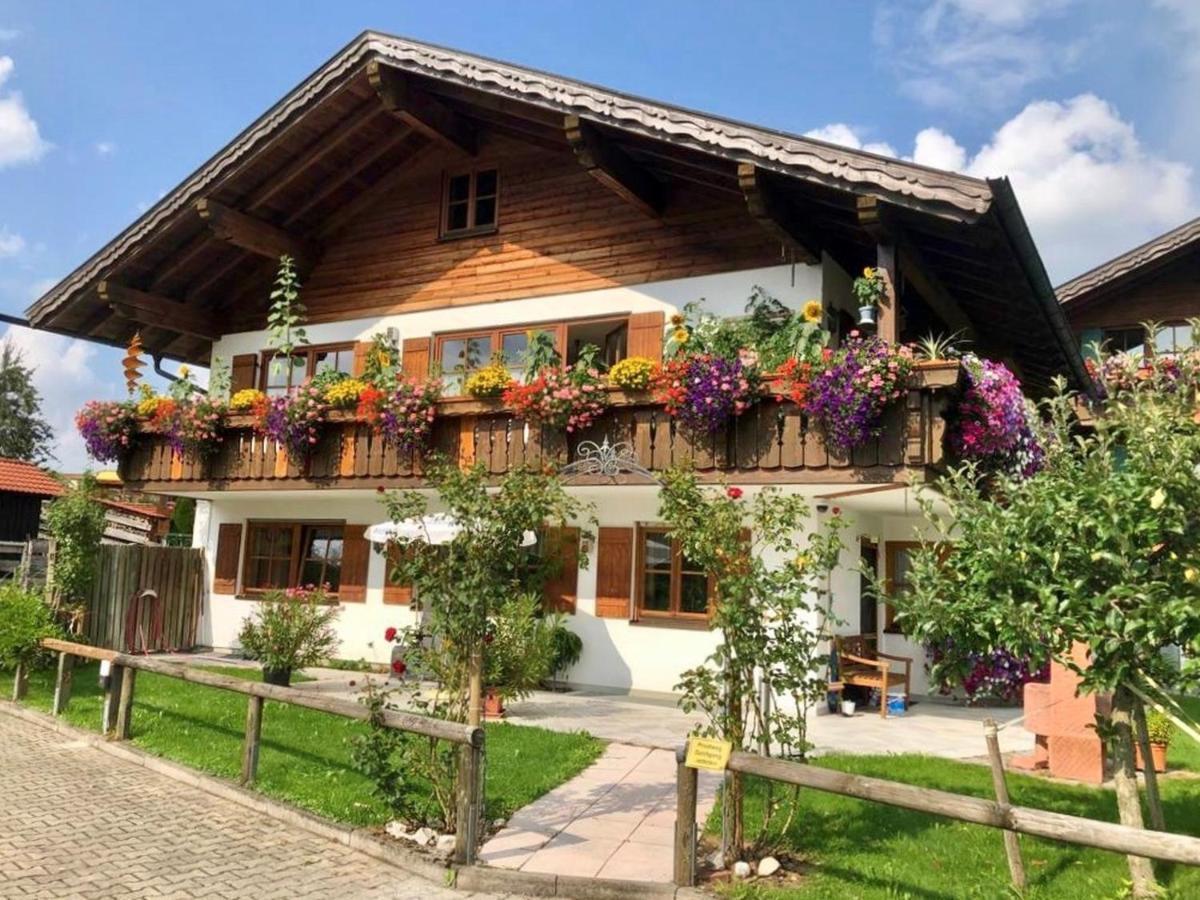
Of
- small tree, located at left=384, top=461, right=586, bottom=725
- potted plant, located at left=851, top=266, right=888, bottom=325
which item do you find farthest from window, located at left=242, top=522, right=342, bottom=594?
potted plant, located at left=851, top=266, right=888, bottom=325

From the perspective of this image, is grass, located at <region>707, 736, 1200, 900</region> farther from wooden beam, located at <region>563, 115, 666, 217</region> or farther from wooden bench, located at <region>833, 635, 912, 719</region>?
wooden beam, located at <region>563, 115, 666, 217</region>

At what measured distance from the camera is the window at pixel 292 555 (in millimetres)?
14789

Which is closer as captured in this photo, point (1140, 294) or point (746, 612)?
point (746, 612)

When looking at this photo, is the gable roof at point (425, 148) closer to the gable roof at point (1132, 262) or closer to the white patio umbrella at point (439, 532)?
the gable roof at point (1132, 262)

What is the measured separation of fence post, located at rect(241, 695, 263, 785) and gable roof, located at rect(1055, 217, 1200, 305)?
50.1ft

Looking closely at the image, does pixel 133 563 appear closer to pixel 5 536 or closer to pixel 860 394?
pixel 5 536

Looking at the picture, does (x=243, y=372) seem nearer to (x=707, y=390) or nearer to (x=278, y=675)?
(x=278, y=675)

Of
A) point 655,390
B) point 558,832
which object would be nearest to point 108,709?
point 558,832

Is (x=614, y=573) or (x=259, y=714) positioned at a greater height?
(x=614, y=573)

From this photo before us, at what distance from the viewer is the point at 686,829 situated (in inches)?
201

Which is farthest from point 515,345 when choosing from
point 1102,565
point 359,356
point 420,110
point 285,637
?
point 1102,565

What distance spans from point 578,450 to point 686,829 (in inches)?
228

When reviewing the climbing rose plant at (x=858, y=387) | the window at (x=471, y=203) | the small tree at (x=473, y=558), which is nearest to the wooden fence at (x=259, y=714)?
the small tree at (x=473, y=558)

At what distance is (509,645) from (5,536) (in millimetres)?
18813
